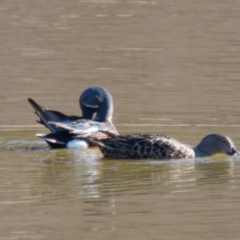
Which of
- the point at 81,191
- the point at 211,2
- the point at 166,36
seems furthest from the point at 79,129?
the point at 211,2

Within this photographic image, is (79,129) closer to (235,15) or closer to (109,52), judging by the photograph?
(109,52)

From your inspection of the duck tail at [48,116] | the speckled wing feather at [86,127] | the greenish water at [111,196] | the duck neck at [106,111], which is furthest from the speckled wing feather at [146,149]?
the duck neck at [106,111]

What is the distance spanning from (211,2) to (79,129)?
1306 centimetres

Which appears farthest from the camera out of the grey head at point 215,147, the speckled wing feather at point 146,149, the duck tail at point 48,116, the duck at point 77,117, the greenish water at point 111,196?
the duck tail at point 48,116

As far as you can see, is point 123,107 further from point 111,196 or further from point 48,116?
point 111,196

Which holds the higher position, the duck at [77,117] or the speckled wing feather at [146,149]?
the duck at [77,117]

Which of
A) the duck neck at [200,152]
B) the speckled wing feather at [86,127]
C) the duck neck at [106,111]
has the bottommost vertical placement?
the duck neck at [200,152]

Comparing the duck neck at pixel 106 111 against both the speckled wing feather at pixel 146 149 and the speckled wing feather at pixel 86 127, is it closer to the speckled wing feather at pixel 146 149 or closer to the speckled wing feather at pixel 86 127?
the speckled wing feather at pixel 86 127

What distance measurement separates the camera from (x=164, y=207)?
9.55 meters

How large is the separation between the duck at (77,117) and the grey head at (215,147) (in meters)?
1.36

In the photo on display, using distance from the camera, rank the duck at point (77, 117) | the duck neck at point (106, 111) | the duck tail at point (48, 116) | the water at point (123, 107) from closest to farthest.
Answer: the water at point (123, 107) < the duck at point (77, 117) < the duck tail at point (48, 116) < the duck neck at point (106, 111)

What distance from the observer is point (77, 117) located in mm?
13586

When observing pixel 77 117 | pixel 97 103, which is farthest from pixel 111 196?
pixel 97 103

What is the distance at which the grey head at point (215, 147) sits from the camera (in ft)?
40.6
